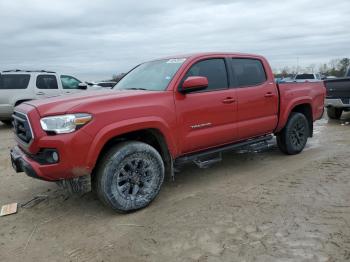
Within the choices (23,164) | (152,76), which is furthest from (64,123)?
(152,76)

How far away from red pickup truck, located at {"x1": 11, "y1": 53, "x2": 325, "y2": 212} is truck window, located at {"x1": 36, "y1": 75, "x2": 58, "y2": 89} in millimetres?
7942

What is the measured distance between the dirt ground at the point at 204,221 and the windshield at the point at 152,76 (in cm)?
144

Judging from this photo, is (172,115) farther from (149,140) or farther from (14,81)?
(14,81)

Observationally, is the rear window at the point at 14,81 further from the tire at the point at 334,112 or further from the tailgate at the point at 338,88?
the tire at the point at 334,112

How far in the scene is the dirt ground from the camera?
3379 millimetres

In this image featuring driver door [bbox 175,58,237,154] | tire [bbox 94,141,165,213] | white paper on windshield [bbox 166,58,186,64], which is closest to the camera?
tire [bbox 94,141,165,213]

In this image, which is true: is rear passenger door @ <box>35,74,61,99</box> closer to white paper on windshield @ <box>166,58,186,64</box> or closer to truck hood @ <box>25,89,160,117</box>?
white paper on windshield @ <box>166,58,186,64</box>

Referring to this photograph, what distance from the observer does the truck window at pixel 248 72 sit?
563 cm

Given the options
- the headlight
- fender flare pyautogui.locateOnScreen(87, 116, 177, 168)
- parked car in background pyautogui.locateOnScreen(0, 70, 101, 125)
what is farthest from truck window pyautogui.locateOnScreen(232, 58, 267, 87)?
parked car in background pyautogui.locateOnScreen(0, 70, 101, 125)

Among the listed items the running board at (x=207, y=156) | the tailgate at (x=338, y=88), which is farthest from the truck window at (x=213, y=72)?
the tailgate at (x=338, y=88)

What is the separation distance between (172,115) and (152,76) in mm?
903

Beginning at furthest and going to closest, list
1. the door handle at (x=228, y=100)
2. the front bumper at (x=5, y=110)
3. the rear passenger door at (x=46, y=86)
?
the rear passenger door at (x=46, y=86), the front bumper at (x=5, y=110), the door handle at (x=228, y=100)

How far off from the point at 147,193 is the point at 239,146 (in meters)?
1.87

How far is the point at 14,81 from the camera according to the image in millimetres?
12383
